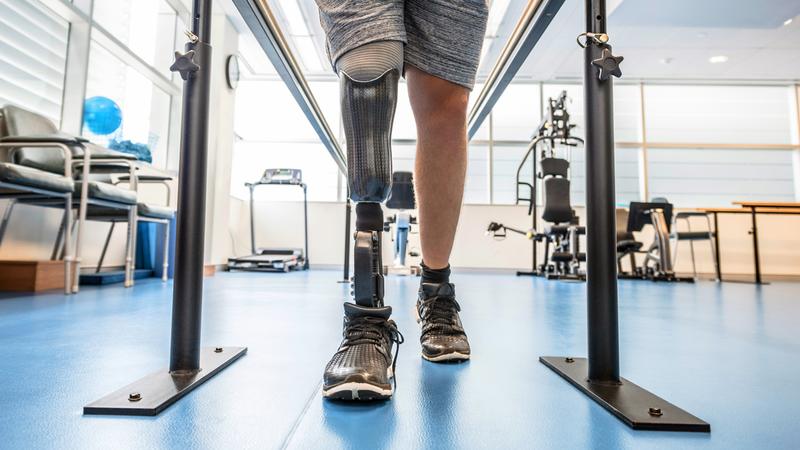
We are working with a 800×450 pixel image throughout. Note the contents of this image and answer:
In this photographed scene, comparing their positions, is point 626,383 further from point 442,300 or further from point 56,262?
point 56,262

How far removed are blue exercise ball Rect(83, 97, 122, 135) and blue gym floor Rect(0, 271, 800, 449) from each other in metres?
2.24

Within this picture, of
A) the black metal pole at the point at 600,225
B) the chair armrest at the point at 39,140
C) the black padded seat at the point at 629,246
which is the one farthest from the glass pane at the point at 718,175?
the chair armrest at the point at 39,140

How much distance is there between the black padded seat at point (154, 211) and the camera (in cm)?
282

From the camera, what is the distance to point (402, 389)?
2.02ft

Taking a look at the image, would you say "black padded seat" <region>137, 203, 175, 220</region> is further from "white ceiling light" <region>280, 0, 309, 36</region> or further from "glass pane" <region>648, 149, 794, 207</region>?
"glass pane" <region>648, 149, 794, 207</region>

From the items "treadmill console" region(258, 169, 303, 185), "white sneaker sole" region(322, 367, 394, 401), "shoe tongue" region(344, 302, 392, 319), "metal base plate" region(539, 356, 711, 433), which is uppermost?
"treadmill console" region(258, 169, 303, 185)

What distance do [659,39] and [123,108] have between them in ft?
18.0

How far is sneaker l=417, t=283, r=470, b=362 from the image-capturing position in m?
0.78

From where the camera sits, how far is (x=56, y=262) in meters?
2.32

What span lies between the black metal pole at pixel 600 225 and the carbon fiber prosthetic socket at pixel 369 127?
30cm

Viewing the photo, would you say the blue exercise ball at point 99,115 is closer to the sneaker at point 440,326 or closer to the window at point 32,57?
the window at point 32,57

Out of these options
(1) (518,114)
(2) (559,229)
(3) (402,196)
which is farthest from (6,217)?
(1) (518,114)

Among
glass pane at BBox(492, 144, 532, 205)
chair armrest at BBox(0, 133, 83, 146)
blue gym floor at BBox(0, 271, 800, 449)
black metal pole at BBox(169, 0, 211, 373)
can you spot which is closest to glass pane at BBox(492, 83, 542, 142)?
glass pane at BBox(492, 144, 532, 205)

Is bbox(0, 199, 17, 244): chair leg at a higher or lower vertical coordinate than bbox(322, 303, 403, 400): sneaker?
higher
